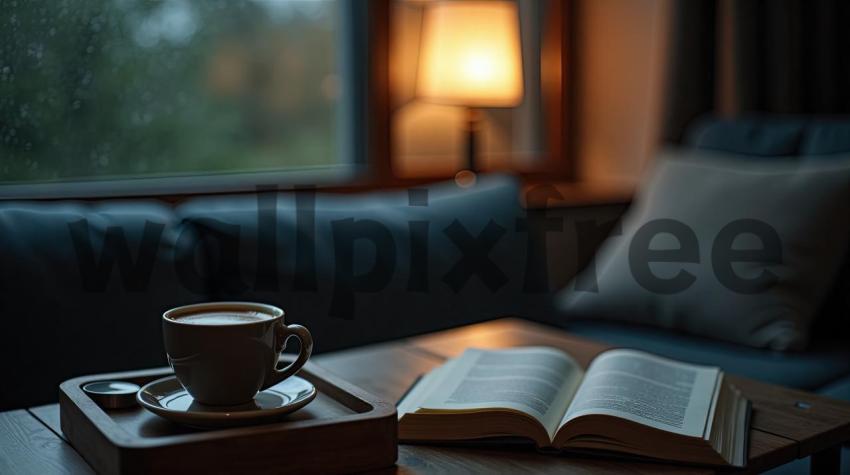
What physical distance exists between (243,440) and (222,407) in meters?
0.08

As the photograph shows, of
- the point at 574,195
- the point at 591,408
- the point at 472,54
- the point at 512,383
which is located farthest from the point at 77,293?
the point at 574,195

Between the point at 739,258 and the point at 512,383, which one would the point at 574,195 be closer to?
the point at 739,258

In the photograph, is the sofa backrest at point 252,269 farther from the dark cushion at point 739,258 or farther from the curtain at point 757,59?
the curtain at point 757,59

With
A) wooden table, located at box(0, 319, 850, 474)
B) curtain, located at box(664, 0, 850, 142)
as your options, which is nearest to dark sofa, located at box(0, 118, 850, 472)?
wooden table, located at box(0, 319, 850, 474)

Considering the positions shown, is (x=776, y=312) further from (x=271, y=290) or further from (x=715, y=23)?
(x=715, y=23)

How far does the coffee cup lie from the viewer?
86 cm

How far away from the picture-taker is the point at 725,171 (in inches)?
76.7

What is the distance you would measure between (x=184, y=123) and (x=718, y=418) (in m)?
1.73

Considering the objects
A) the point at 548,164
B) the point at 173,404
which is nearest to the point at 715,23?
the point at 548,164

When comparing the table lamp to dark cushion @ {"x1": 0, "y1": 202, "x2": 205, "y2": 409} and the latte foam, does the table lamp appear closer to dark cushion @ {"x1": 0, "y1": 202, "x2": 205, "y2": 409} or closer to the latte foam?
dark cushion @ {"x1": 0, "y1": 202, "x2": 205, "y2": 409}

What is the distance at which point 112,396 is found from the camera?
38.2 inches

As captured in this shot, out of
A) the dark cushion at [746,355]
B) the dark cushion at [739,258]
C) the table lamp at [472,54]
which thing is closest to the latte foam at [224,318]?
the dark cushion at [746,355]

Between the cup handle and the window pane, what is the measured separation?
4.43 ft

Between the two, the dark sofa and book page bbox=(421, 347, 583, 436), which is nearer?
book page bbox=(421, 347, 583, 436)
